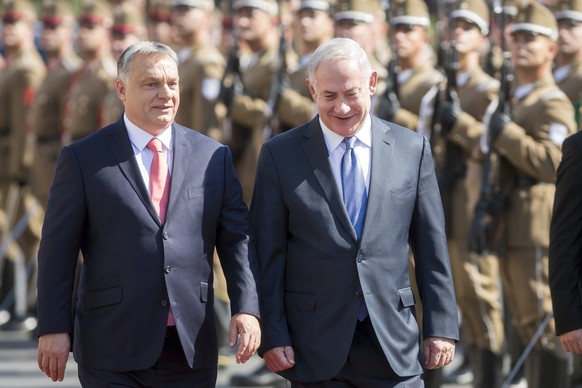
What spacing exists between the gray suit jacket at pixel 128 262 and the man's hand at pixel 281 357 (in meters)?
0.17

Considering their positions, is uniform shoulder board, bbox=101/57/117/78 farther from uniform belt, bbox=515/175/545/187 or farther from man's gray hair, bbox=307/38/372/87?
man's gray hair, bbox=307/38/372/87

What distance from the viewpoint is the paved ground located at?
10.2 metres

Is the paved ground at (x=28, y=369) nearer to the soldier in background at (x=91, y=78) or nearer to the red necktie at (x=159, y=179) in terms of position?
the soldier in background at (x=91, y=78)

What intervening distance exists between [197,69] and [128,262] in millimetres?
5874

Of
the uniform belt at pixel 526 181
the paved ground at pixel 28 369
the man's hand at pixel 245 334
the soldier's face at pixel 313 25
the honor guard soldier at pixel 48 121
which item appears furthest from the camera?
the honor guard soldier at pixel 48 121

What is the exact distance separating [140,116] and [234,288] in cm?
71

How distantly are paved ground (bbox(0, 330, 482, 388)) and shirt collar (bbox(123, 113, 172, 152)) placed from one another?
443 cm

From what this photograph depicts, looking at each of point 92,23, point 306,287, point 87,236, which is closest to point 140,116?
point 87,236

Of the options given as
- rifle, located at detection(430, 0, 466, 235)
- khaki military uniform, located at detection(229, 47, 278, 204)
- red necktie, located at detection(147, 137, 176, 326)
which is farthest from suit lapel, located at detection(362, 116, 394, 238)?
khaki military uniform, located at detection(229, 47, 278, 204)

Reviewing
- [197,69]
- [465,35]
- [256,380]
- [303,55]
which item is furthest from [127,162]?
[197,69]

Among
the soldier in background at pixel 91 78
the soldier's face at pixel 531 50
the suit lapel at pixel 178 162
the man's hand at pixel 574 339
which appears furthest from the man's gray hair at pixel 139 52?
the soldier in background at pixel 91 78

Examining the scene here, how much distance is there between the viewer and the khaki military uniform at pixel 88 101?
1247cm

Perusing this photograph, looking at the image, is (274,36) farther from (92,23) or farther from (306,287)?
(306,287)

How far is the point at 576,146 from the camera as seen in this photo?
5727 mm
